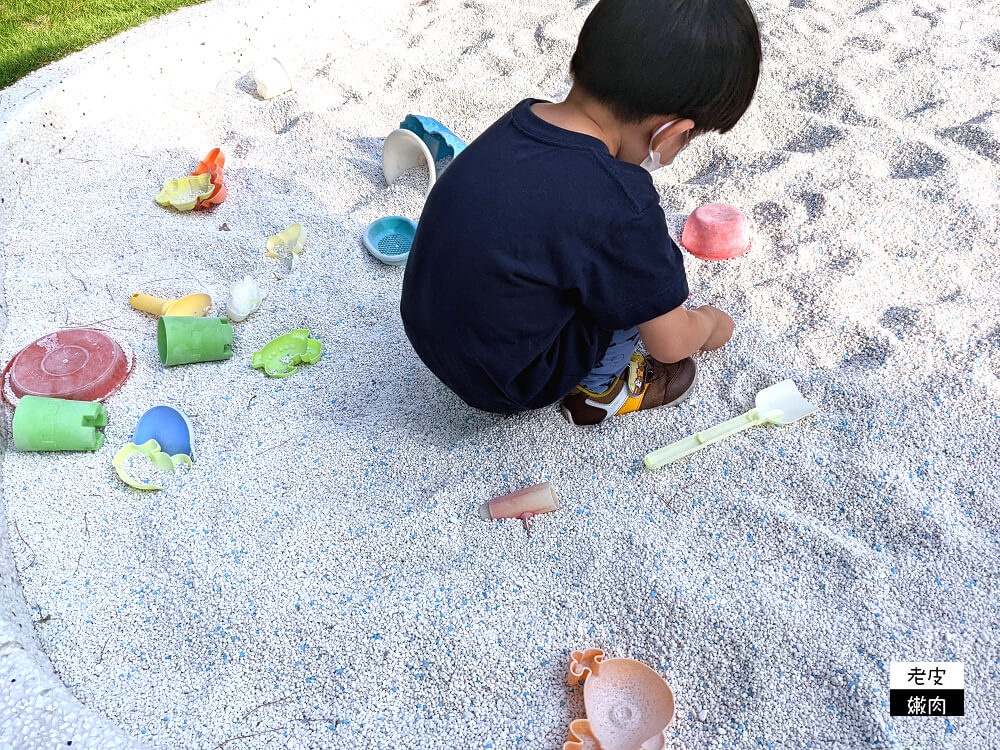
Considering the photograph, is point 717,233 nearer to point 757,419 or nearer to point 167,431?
point 757,419

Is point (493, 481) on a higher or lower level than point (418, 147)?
lower

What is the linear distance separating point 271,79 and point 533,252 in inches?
63.0

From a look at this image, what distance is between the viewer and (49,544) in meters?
1.33

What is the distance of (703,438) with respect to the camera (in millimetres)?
1432

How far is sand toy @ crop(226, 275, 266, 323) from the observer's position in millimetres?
1723

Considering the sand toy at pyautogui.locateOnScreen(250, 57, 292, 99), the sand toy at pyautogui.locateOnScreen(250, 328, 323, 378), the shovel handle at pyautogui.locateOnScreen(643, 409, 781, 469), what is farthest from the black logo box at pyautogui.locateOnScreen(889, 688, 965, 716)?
the sand toy at pyautogui.locateOnScreen(250, 57, 292, 99)

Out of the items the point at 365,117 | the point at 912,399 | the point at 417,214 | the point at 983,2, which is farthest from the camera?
the point at 983,2

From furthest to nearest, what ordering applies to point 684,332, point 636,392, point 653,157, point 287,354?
point 287,354, point 636,392, point 684,332, point 653,157

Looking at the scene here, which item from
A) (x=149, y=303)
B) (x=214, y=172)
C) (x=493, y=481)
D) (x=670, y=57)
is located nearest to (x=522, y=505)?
(x=493, y=481)

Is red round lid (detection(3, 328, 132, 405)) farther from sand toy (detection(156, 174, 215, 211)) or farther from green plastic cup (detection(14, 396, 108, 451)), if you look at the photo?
sand toy (detection(156, 174, 215, 211))

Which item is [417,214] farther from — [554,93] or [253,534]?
[253,534]

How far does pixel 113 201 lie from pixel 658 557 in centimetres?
171

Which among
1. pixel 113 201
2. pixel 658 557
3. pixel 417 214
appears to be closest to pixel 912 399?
pixel 658 557

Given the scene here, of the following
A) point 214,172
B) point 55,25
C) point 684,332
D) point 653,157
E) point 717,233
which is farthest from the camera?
point 55,25
